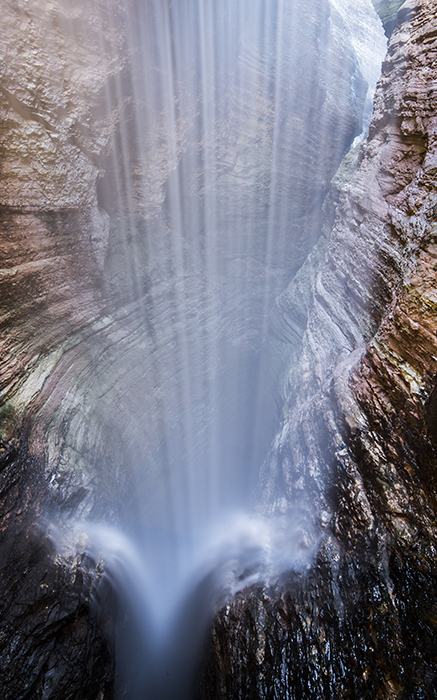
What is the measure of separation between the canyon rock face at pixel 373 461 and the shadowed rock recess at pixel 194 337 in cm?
3

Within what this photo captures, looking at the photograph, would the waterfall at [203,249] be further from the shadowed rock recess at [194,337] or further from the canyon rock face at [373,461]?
the canyon rock face at [373,461]

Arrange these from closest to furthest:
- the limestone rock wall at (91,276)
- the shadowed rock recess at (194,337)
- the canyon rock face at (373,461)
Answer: the canyon rock face at (373,461) → the shadowed rock recess at (194,337) → the limestone rock wall at (91,276)

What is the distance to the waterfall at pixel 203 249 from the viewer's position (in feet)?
19.4

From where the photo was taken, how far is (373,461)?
3.80m

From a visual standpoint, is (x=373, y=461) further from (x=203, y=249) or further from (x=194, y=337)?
(x=203, y=249)

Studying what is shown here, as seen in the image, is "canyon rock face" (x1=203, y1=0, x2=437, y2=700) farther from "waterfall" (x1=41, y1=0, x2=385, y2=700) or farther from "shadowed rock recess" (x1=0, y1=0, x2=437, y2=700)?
"waterfall" (x1=41, y1=0, x2=385, y2=700)

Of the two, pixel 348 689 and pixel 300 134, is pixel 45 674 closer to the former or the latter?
pixel 348 689

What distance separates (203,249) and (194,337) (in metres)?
2.19

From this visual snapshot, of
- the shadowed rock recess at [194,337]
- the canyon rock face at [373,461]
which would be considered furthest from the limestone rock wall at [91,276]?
the canyon rock face at [373,461]

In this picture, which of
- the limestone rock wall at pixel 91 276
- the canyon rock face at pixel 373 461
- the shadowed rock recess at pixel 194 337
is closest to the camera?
the canyon rock face at pixel 373 461

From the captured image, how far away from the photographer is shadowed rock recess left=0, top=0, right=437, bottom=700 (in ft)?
11.5

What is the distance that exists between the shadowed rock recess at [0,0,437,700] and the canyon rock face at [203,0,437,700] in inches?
1.0

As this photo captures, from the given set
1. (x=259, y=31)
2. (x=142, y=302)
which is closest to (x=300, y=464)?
(x=142, y=302)

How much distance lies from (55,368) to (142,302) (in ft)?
8.01
